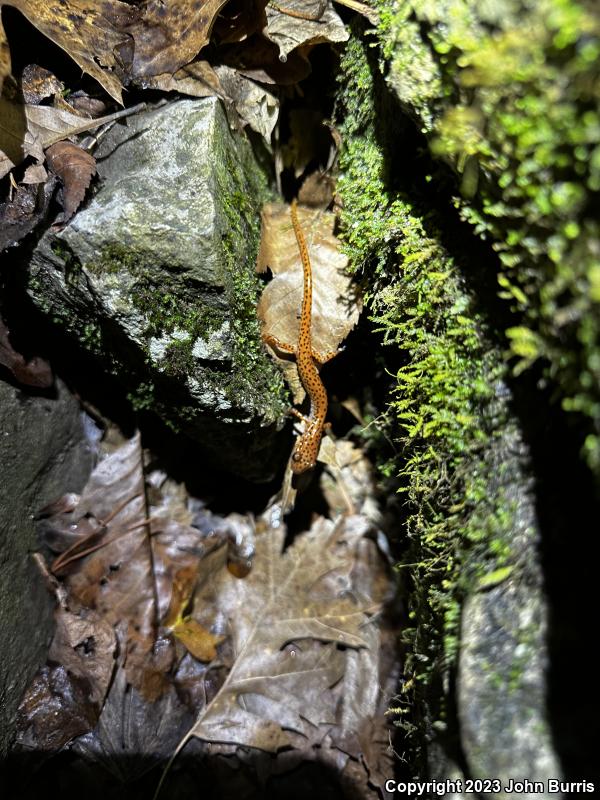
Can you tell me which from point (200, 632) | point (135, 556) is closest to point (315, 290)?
point (135, 556)

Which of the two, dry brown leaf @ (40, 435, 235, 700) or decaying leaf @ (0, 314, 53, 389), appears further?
dry brown leaf @ (40, 435, 235, 700)

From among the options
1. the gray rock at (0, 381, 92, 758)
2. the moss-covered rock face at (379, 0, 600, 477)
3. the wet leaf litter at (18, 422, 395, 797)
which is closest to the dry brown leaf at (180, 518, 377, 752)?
the wet leaf litter at (18, 422, 395, 797)

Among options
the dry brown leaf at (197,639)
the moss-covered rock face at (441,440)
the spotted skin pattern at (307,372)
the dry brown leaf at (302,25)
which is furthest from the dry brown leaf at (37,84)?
the dry brown leaf at (197,639)

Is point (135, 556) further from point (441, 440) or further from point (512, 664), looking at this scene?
point (512, 664)

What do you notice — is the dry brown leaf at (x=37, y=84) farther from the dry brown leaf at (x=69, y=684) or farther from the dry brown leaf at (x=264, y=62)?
the dry brown leaf at (x=69, y=684)

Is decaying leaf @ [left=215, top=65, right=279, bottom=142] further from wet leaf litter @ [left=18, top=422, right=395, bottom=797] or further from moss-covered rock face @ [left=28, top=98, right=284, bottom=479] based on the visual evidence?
wet leaf litter @ [left=18, top=422, right=395, bottom=797]

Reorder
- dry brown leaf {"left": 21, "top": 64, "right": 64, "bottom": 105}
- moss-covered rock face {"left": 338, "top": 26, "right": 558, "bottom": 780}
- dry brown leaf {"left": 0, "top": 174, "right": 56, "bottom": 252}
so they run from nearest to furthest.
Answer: moss-covered rock face {"left": 338, "top": 26, "right": 558, "bottom": 780} < dry brown leaf {"left": 0, "top": 174, "right": 56, "bottom": 252} < dry brown leaf {"left": 21, "top": 64, "right": 64, "bottom": 105}
